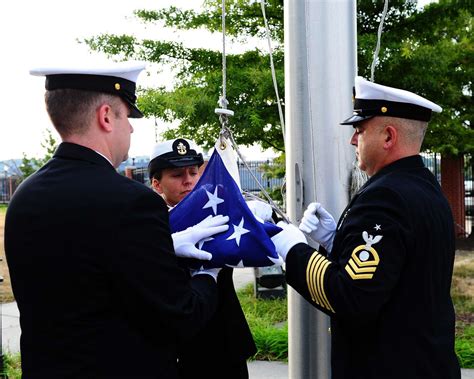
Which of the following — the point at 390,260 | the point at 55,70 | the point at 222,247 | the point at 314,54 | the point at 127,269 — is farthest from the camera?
the point at 314,54

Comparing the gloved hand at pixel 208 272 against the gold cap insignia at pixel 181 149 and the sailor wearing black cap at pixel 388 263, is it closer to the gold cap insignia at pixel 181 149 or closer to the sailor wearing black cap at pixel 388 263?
the sailor wearing black cap at pixel 388 263

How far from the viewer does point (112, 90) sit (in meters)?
1.71

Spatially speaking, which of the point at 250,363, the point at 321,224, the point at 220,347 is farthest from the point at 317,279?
the point at 250,363

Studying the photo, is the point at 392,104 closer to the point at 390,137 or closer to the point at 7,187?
the point at 390,137

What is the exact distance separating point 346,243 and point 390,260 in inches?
6.7

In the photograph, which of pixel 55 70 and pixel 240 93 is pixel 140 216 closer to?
pixel 55 70

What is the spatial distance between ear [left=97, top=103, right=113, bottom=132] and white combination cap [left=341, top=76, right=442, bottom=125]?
953mm

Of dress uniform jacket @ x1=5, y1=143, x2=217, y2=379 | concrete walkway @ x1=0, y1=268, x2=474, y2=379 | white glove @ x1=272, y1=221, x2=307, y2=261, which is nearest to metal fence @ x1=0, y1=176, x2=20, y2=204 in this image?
concrete walkway @ x1=0, y1=268, x2=474, y2=379

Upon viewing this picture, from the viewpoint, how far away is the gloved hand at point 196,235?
191 cm

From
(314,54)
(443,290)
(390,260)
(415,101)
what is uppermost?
(314,54)

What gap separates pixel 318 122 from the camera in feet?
8.45

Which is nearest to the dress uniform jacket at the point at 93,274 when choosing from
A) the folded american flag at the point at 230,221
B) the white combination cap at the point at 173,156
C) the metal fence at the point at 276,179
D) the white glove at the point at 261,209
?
the folded american flag at the point at 230,221

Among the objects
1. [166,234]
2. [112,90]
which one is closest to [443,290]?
[166,234]

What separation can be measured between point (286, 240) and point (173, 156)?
988 millimetres
